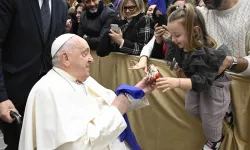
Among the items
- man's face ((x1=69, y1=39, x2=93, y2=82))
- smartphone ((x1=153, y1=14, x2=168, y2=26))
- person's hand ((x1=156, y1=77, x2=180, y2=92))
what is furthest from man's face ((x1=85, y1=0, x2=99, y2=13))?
person's hand ((x1=156, y1=77, x2=180, y2=92))

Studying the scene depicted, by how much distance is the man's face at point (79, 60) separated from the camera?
2.00 metres

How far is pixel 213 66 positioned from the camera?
2166 mm

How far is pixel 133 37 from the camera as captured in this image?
3576mm

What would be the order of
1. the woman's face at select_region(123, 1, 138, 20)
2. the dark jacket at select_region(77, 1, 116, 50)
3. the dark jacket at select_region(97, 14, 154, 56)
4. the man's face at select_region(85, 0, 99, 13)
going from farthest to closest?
the man's face at select_region(85, 0, 99, 13) < the dark jacket at select_region(77, 1, 116, 50) < the woman's face at select_region(123, 1, 138, 20) < the dark jacket at select_region(97, 14, 154, 56)

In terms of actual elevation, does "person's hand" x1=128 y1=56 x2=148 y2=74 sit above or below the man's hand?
below

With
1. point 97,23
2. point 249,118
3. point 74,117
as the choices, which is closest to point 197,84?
point 249,118

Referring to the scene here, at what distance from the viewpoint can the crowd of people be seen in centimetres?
190

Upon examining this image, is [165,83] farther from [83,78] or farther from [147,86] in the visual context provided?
[83,78]

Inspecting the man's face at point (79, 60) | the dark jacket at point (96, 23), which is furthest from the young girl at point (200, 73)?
the dark jacket at point (96, 23)

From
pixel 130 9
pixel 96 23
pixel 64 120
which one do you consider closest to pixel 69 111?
pixel 64 120

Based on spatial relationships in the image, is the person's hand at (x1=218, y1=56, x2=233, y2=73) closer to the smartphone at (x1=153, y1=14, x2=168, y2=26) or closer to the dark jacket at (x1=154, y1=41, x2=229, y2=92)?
the dark jacket at (x1=154, y1=41, x2=229, y2=92)

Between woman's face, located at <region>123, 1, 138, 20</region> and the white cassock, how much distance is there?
1.84 meters

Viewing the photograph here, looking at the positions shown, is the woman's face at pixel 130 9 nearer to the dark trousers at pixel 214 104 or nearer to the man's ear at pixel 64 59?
the dark trousers at pixel 214 104

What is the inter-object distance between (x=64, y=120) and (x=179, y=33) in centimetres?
103
